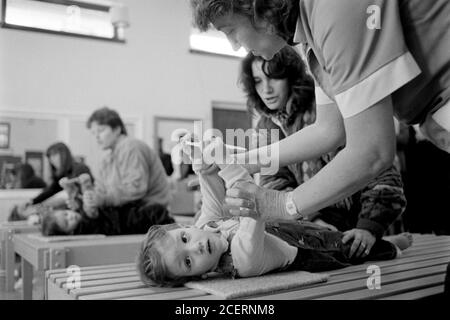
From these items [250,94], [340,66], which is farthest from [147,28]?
[340,66]

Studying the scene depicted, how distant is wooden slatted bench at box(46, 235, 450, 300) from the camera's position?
72 centimetres

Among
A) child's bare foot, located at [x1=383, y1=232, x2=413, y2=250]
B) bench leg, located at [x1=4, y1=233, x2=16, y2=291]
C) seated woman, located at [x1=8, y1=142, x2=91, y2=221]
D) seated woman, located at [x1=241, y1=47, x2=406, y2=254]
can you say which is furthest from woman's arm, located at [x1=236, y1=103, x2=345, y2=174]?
seated woman, located at [x1=8, y1=142, x2=91, y2=221]

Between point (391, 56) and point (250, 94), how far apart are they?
72cm

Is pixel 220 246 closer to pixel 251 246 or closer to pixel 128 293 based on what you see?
pixel 251 246

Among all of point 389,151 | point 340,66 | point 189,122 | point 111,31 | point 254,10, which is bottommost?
point 389,151

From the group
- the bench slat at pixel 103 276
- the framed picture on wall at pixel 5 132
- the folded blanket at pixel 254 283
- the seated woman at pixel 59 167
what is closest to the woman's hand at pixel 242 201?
the folded blanket at pixel 254 283

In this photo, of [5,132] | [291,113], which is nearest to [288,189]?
[291,113]

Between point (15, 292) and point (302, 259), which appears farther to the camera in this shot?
point (15, 292)

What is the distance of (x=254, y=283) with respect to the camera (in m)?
0.77

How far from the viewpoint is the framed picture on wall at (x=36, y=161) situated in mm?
3473

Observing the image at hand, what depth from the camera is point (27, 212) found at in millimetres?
2857

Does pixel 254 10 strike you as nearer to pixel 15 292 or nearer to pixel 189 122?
pixel 15 292

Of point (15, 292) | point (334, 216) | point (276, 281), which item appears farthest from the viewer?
point (15, 292)

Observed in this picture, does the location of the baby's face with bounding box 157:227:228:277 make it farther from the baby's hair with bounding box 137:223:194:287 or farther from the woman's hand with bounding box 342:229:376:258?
the woman's hand with bounding box 342:229:376:258
